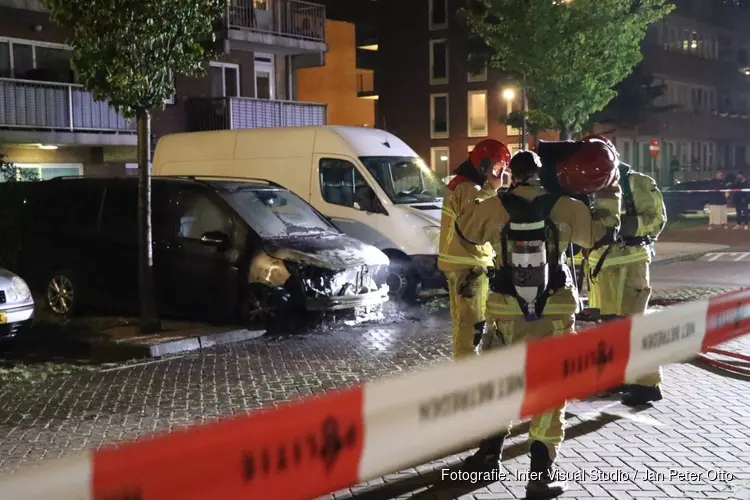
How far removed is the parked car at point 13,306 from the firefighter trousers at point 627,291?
5555mm

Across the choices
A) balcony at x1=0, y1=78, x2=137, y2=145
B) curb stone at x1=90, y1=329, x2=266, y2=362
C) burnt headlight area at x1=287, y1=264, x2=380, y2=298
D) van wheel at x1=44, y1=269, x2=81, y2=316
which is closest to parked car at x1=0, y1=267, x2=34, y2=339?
curb stone at x1=90, y1=329, x2=266, y2=362

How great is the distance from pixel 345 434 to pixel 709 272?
45.8 feet

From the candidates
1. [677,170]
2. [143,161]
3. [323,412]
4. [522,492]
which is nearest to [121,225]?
[143,161]

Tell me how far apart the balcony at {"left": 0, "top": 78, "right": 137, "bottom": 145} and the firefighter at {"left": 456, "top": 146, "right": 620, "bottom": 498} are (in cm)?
1463

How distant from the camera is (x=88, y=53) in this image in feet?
30.8

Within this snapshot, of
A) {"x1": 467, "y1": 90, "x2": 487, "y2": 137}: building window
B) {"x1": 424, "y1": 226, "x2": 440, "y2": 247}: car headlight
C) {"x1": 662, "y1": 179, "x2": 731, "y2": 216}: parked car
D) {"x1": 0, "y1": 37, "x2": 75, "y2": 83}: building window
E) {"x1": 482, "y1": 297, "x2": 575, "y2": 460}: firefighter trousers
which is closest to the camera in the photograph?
{"x1": 482, "y1": 297, "x2": 575, "y2": 460}: firefighter trousers

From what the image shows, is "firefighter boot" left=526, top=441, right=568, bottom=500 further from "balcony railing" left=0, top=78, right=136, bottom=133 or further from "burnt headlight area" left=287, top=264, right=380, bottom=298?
"balcony railing" left=0, top=78, right=136, bottom=133

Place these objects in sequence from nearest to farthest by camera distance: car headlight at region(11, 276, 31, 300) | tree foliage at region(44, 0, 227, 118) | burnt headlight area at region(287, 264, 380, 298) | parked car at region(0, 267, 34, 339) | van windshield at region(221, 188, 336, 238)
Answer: parked car at region(0, 267, 34, 339) < car headlight at region(11, 276, 31, 300) < tree foliage at region(44, 0, 227, 118) < burnt headlight area at region(287, 264, 380, 298) < van windshield at region(221, 188, 336, 238)

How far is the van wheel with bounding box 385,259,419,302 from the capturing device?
1192 cm

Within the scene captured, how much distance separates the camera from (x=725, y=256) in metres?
18.0

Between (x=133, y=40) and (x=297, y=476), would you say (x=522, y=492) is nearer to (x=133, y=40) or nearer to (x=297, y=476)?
(x=297, y=476)

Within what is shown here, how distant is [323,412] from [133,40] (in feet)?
24.7

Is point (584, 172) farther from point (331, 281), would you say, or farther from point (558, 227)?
point (331, 281)

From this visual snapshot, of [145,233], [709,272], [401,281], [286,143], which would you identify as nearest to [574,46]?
[709,272]
